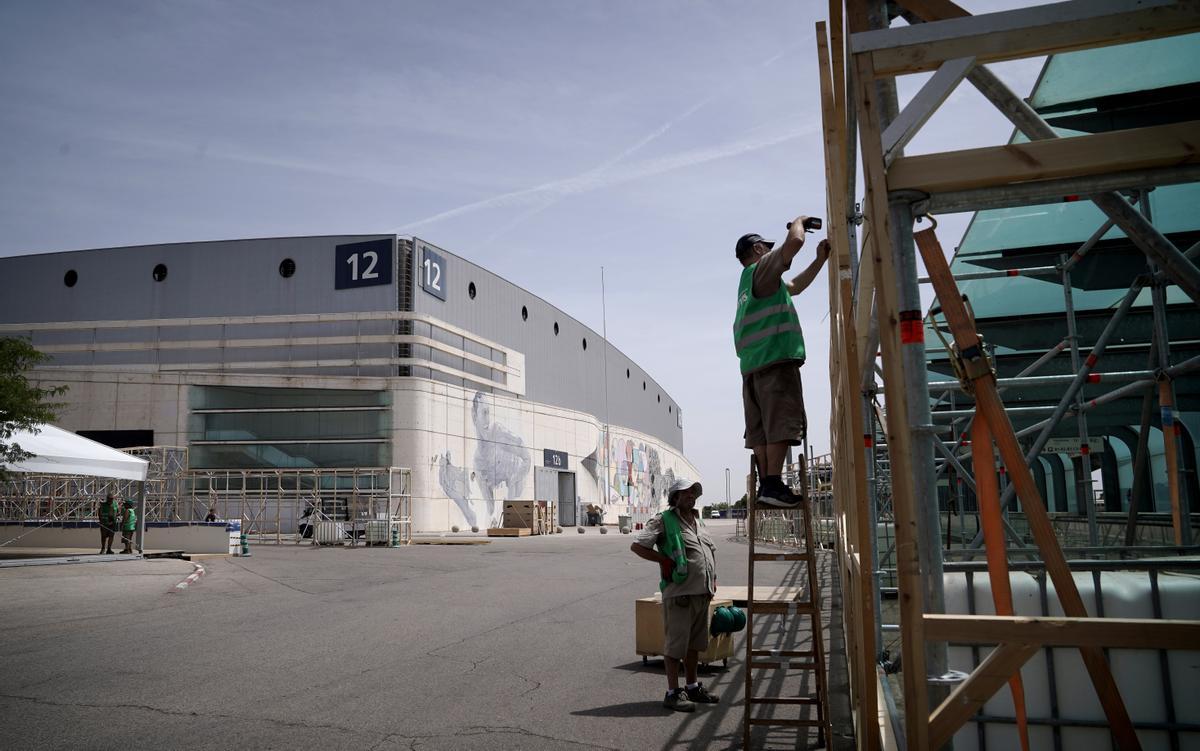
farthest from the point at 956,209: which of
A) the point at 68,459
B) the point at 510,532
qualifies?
the point at 510,532

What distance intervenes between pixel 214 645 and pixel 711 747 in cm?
633

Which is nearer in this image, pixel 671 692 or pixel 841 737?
pixel 841 737

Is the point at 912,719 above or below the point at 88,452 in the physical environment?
below

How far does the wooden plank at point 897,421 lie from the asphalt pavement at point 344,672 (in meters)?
3.43

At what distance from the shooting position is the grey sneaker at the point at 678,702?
20.9 ft

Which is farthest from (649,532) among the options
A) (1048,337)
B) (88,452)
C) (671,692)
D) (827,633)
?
(88,452)

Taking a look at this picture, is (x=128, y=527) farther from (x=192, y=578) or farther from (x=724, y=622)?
(x=724, y=622)

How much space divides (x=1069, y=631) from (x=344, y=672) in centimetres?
700

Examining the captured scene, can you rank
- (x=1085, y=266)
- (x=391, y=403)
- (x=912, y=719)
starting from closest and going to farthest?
(x=912, y=719), (x=1085, y=266), (x=391, y=403)

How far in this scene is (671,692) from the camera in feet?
21.2

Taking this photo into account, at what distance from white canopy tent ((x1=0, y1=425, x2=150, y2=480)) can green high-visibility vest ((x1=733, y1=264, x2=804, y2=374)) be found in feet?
66.9

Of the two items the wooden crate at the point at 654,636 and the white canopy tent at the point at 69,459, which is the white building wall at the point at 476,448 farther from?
the wooden crate at the point at 654,636

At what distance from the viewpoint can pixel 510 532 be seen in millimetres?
41625

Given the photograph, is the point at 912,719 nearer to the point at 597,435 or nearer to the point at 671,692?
the point at 671,692
